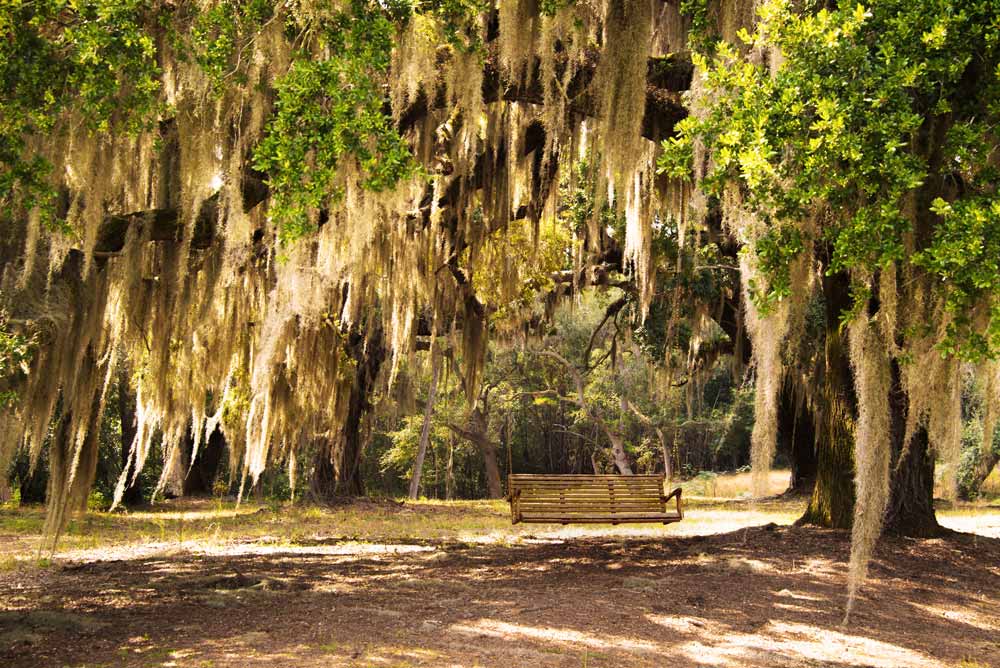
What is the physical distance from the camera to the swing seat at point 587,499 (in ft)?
25.4

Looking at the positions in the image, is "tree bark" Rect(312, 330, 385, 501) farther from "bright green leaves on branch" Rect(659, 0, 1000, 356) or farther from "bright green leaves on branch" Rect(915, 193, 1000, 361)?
"bright green leaves on branch" Rect(915, 193, 1000, 361)

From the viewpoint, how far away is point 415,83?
5.88 m

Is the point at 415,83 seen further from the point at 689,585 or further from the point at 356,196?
the point at 689,585

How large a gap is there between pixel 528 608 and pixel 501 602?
26cm

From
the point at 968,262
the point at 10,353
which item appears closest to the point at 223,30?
the point at 10,353

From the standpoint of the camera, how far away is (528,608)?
5.26 m

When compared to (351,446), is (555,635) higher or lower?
lower

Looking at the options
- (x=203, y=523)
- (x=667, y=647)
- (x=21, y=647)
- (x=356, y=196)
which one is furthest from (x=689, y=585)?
(x=203, y=523)

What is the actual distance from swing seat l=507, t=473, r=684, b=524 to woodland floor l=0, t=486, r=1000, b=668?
33 centimetres

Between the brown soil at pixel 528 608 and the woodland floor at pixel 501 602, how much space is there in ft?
0.06

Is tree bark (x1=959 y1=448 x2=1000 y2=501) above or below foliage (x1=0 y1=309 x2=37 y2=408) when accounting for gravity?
below

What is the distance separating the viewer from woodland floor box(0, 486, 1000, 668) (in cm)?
428

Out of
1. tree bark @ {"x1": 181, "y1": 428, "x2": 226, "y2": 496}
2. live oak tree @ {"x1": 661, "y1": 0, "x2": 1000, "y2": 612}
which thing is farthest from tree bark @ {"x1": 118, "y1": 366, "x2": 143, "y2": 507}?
live oak tree @ {"x1": 661, "y1": 0, "x2": 1000, "y2": 612}

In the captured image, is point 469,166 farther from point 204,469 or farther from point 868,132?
point 204,469
